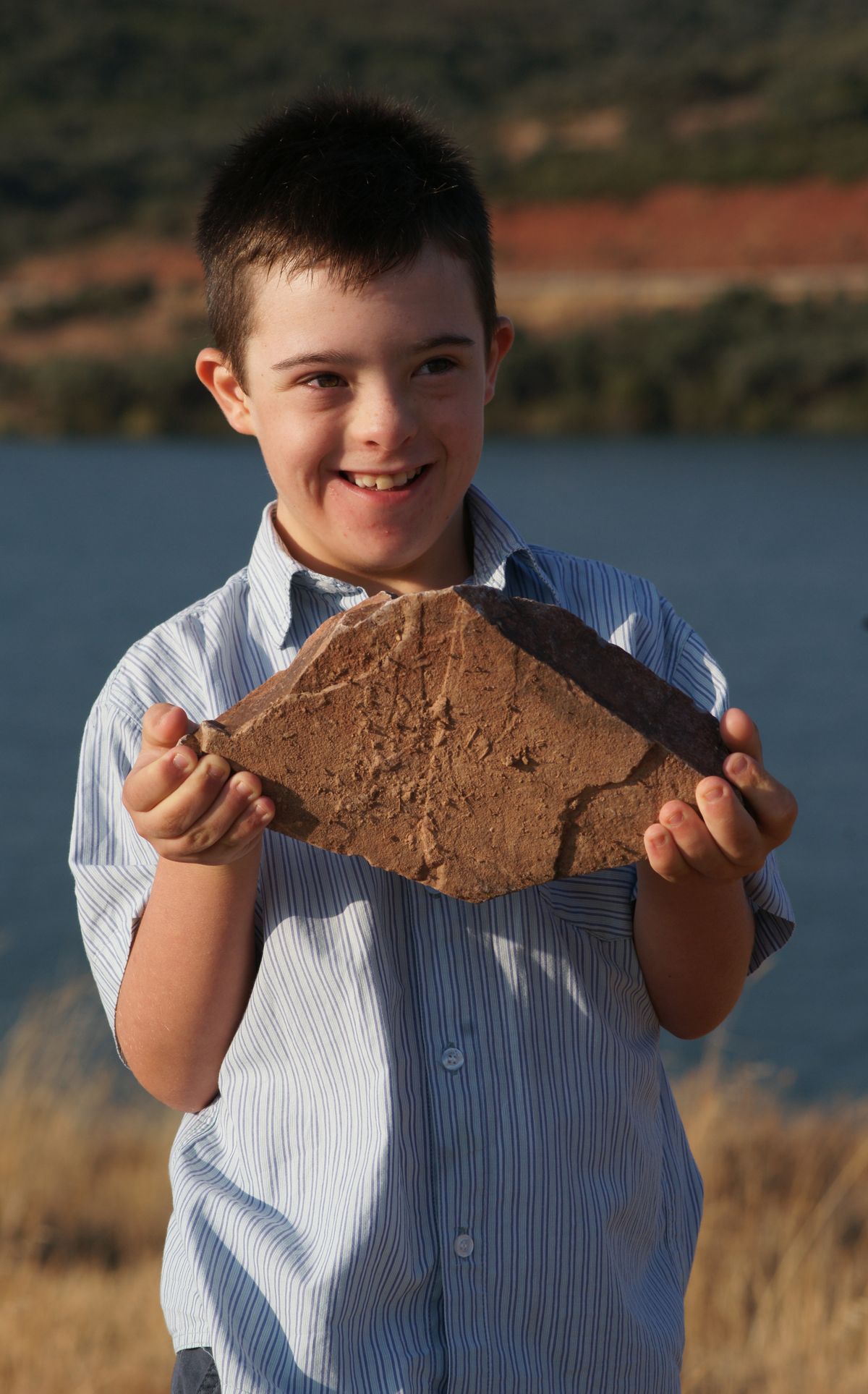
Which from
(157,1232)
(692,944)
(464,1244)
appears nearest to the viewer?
(464,1244)

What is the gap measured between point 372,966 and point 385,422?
0.62 meters

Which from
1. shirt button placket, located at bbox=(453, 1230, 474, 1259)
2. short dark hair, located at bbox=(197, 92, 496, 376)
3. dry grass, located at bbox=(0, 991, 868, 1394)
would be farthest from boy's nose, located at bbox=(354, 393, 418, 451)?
dry grass, located at bbox=(0, 991, 868, 1394)

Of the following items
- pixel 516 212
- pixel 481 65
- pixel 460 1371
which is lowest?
pixel 460 1371

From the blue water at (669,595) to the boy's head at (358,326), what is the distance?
3015 millimetres

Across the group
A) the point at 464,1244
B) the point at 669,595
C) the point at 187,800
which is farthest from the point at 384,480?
the point at 669,595

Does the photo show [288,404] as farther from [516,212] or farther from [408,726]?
[516,212]

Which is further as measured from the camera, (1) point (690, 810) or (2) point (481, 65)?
(2) point (481, 65)

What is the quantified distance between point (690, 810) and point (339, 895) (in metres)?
0.43

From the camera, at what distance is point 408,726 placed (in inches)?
60.8

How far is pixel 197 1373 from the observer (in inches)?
63.2

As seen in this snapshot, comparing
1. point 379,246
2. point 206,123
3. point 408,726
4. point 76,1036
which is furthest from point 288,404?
point 206,123

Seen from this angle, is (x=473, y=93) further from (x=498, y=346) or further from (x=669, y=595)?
(x=498, y=346)

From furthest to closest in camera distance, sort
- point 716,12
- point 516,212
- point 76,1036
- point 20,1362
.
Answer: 1. point 716,12
2. point 516,212
3. point 76,1036
4. point 20,1362

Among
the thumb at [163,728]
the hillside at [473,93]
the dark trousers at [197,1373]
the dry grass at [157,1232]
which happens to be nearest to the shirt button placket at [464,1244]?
the dark trousers at [197,1373]
